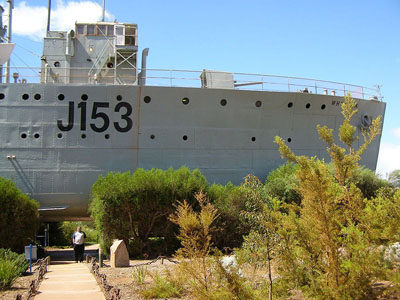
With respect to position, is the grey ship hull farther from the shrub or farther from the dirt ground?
the shrub

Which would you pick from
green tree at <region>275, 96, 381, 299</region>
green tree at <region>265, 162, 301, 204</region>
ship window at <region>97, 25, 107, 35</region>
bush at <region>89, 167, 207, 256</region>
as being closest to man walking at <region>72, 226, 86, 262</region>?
bush at <region>89, 167, 207, 256</region>

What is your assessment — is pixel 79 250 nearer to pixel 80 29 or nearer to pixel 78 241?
pixel 78 241

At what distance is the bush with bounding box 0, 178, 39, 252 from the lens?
1652cm

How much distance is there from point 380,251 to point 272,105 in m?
14.3

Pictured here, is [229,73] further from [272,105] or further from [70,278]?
[70,278]

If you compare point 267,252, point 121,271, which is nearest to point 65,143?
point 121,271

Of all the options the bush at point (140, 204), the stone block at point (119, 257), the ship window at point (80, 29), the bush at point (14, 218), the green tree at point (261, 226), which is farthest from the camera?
the ship window at point (80, 29)

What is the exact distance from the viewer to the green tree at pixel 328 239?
6.35 metres

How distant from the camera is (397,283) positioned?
5.90 metres

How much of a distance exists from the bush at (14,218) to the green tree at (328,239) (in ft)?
41.3

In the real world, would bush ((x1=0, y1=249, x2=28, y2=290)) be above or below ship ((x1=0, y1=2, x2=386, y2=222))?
below

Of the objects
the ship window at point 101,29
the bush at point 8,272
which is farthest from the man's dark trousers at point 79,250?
the ship window at point 101,29

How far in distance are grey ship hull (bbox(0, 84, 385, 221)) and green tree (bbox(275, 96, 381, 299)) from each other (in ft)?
40.3

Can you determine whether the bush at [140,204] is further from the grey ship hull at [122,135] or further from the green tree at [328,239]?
the green tree at [328,239]
